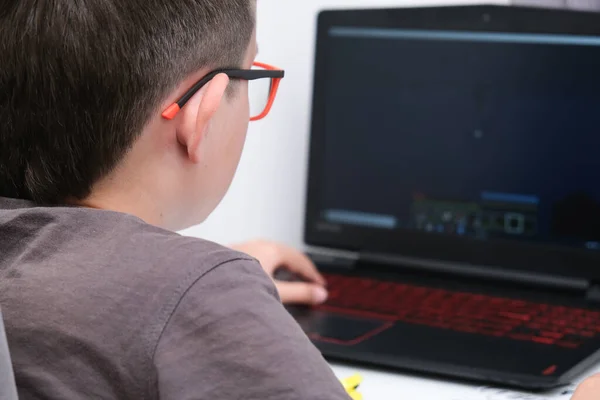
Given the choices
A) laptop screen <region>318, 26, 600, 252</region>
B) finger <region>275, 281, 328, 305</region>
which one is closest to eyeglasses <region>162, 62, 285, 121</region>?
finger <region>275, 281, 328, 305</region>

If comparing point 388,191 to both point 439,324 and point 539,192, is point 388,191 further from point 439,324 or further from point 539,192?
point 439,324

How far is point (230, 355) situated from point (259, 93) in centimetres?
41

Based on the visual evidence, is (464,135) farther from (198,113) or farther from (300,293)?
(198,113)

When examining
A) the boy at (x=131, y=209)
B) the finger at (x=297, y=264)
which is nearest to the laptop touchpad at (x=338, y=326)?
the finger at (x=297, y=264)

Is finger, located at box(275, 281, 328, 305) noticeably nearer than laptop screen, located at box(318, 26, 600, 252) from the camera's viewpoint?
Yes

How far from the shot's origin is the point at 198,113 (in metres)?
0.70

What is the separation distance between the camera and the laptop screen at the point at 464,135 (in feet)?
3.85

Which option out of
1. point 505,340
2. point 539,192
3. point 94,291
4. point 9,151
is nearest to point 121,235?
point 94,291

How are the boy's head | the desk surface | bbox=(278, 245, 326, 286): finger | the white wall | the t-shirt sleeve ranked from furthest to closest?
the white wall → bbox=(278, 245, 326, 286): finger → the desk surface → the boy's head → the t-shirt sleeve

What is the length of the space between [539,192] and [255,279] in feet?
2.29

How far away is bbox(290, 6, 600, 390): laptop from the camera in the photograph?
1142 millimetres

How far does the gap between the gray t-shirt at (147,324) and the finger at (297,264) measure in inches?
21.9

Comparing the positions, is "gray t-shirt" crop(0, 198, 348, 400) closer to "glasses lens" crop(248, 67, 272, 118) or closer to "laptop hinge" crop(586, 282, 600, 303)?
"glasses lens" crop(248, 67, 272, 118)

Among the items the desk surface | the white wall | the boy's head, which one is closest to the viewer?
the boy's head
